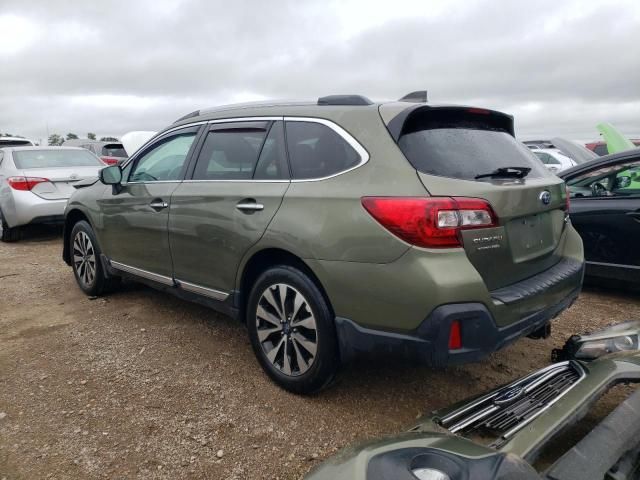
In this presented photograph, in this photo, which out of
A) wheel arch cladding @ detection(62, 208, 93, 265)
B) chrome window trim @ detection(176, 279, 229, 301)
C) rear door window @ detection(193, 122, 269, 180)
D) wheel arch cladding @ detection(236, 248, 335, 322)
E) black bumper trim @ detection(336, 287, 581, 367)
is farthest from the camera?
wheel arch cladding @ detection(62, 208, 93, 265)

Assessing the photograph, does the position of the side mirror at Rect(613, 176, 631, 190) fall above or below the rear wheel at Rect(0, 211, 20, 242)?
above

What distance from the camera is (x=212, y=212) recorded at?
317 centimetres

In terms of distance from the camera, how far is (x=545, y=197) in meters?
2.67

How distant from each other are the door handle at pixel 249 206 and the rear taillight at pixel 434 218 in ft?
2.85

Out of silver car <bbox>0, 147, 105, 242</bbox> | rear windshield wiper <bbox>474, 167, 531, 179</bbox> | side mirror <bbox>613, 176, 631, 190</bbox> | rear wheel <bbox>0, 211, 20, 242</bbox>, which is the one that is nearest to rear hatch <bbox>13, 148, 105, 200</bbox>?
silver car <bbox>0, 147, 105, 242</bbox>

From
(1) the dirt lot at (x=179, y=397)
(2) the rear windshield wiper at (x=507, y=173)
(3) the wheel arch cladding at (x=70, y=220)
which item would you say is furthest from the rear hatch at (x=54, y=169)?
(2) the rear windshield wiper at (x=507, y=173)

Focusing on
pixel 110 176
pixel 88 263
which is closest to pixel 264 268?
pixel 110 176

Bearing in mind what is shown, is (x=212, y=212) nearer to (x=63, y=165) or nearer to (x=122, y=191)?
(x=122, y=191)

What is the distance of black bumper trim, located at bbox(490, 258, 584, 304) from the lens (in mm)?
2367

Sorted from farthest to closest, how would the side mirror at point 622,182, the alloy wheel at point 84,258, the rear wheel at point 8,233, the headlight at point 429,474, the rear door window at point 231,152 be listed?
the rear wheel at point 8,233, the alloy wheel at point 84,258, the side mirror at point 622,182, the rear door window at point 231,152, the headlight at point 429,474

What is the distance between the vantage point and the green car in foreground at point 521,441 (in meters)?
1.24

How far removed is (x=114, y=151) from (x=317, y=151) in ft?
51.6

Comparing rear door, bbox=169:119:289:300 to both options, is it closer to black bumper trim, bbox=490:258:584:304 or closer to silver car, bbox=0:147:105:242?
black bumper trim, bbox=490:258:584:304

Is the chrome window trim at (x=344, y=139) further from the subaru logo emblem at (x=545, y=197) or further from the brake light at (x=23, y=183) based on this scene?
the brake light at (x=23, y=183)
